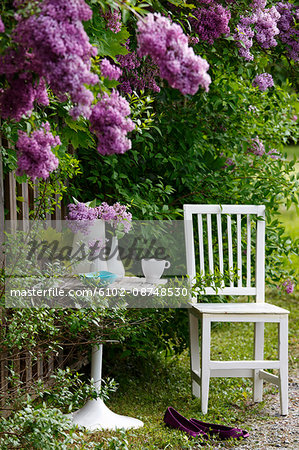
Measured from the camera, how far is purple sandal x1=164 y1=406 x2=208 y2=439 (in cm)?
302

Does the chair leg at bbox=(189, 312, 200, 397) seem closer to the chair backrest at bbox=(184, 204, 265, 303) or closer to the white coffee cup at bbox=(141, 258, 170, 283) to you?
the chair backrest at bbox=(184, 204, 265, 303)

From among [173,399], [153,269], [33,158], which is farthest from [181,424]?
[33,158]

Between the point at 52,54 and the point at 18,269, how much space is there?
1.14 meters

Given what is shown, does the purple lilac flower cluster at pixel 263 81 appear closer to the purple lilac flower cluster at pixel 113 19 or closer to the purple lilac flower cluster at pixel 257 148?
the purple lilac flower cluster at pixel 257 148

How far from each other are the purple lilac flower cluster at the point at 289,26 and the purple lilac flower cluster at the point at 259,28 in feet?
0.51

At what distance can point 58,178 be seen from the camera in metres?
3.01

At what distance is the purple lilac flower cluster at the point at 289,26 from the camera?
3506mm

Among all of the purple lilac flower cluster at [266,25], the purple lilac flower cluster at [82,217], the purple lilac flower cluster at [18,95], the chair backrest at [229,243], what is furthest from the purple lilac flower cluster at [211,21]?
the purple lilac flower cluster at [18,95]

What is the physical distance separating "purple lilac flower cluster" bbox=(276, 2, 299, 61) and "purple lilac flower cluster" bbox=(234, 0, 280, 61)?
0.15 meters

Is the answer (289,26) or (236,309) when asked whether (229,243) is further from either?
(289,26)

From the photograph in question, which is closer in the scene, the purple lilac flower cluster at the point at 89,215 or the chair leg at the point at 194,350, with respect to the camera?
the purple lilac flower cluster at the point at 89,215

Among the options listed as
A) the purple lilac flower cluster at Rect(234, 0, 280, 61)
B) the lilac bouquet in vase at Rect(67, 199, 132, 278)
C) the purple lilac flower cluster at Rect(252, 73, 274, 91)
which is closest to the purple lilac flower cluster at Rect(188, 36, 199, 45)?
the purple lilac flower cluster at Rect(234, 0, 280, 61)

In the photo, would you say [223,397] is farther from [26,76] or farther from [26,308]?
[26,76]

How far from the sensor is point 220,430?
305 centimetres
